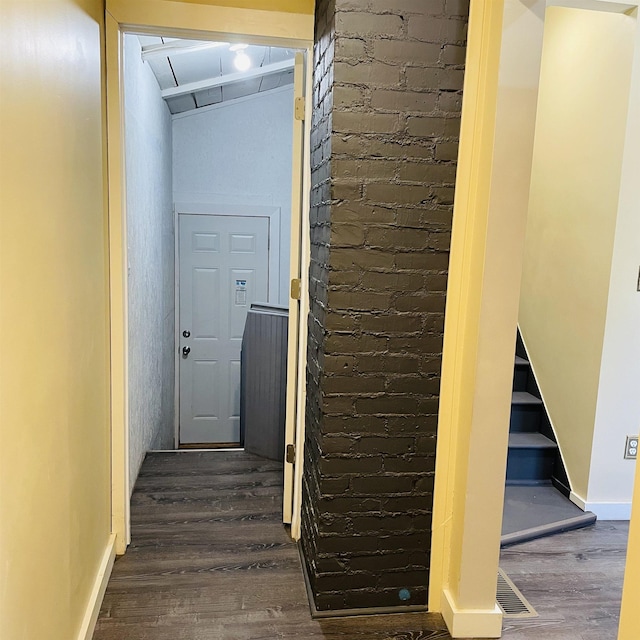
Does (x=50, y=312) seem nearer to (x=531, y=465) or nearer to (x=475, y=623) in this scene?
(x=475, y=623)

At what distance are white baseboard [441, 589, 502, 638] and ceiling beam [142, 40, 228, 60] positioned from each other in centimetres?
291

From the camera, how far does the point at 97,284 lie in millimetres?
2031

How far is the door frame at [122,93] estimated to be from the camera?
2.12m

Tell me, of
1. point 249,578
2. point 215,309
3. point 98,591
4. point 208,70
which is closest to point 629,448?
point 249,578

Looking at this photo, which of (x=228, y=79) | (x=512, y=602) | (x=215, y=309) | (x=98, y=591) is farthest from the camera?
(x=215, y=309)

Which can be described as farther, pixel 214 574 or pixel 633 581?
pixel 214 574

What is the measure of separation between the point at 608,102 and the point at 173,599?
2943 mm

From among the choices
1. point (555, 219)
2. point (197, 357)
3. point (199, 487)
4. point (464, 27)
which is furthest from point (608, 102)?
point (197, 357)

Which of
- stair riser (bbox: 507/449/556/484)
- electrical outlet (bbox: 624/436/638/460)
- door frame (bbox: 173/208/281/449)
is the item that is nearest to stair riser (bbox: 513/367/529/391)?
stair riser (bbox: 507/449/556/484)

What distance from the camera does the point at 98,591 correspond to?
6.56ft

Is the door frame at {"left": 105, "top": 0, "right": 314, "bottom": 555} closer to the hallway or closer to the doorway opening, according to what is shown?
the hallway

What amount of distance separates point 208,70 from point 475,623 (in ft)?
11.0

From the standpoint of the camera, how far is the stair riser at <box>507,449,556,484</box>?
10.2 ft

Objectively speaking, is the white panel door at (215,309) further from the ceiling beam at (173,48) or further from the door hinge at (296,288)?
the door hinge at (296,288)
